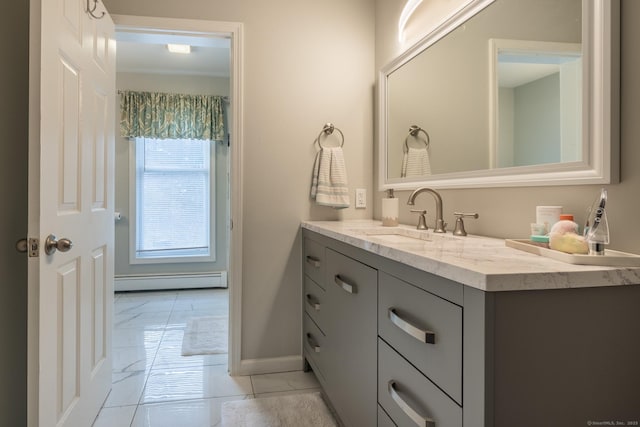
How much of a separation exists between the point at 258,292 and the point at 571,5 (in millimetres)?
1995

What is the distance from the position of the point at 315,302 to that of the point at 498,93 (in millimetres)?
1321

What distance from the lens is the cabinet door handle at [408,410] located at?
3.27 ft

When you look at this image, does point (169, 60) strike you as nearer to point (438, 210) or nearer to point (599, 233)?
point (438, 210)

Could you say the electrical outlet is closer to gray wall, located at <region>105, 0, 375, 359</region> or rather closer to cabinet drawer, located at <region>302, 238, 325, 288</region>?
gray wall, located at <region>105, 0, 375, 359</region>

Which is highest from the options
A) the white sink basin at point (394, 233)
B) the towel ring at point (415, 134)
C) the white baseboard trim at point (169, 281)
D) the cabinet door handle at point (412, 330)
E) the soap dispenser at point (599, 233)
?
the towel ring at point (415, 134)

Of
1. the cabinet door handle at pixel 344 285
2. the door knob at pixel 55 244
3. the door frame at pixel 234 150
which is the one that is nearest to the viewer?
the door knob at pixel 55 244

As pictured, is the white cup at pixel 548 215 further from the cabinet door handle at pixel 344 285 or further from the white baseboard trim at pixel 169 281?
the white baseboard trim at pixel 169 281

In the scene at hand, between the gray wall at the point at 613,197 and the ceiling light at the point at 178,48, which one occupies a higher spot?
the ceiling light at the point at 178,48

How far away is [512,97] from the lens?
1462 mm

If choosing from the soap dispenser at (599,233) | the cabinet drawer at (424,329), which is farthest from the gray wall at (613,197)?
the cabinet drawer at (424,329)

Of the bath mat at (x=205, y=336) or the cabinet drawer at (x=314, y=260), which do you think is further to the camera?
the bath mat at (x=205, y=336)

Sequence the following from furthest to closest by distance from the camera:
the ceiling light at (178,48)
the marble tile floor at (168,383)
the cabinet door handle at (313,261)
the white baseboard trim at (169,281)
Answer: the white baseboard trim at (169,281) → the ceiling light at (178,48) → the cabinet door handle at (313,261) → the marble tile floor at (168,383)

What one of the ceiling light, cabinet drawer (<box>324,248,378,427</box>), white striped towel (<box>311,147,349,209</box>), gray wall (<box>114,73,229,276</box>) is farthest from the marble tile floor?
the ceiling light

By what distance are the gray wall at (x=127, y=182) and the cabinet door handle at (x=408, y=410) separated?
Answer: 12.6ft
